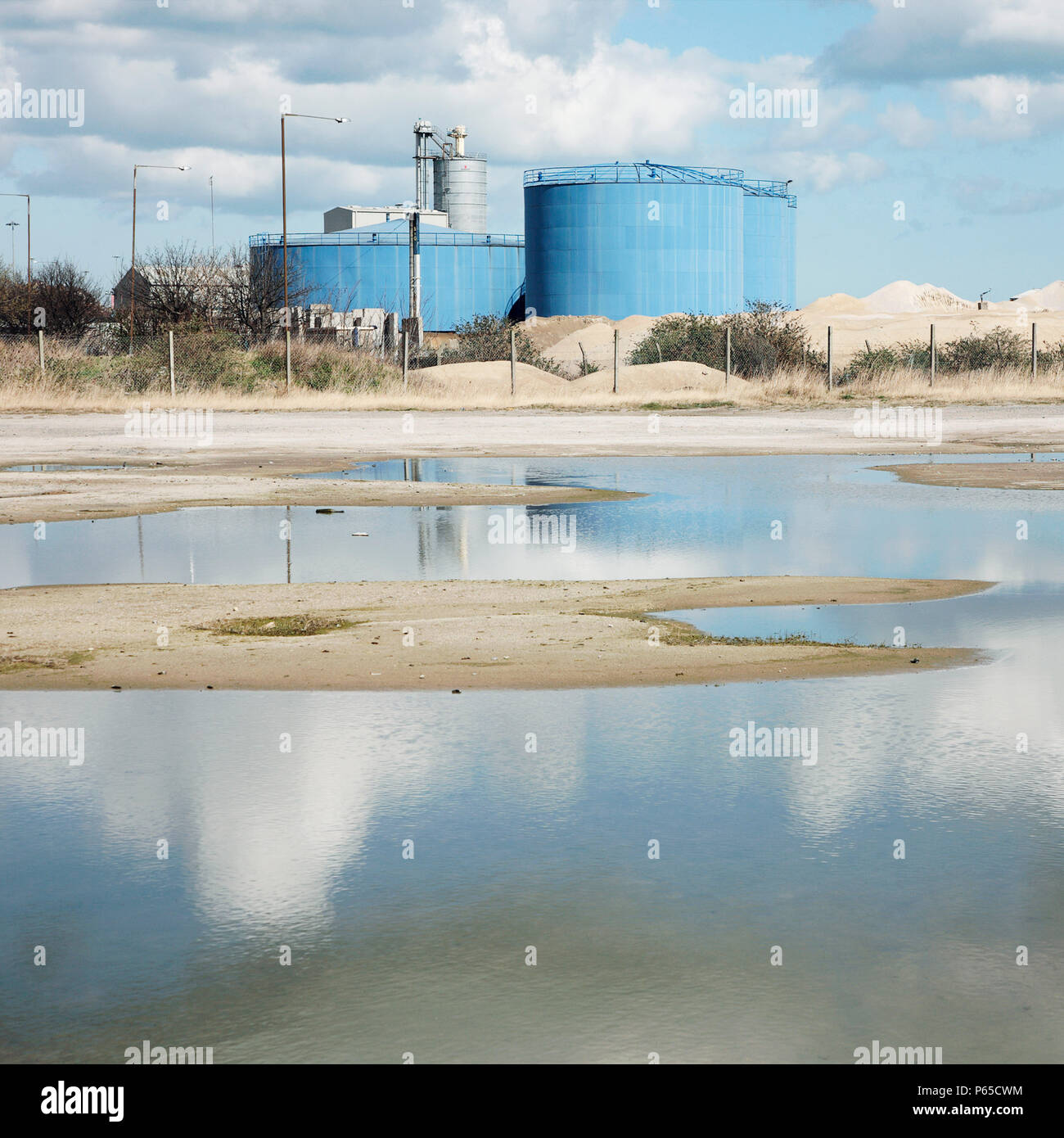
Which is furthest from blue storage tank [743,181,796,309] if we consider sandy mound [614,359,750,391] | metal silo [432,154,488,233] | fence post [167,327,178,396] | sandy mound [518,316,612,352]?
fence post [167,327,178,396]

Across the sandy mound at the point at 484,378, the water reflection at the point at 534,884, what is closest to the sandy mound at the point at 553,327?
the sandy mound at the point at 484,378

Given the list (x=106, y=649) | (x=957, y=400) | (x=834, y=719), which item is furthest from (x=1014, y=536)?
(x=957, y=400)

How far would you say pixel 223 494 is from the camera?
18766mm

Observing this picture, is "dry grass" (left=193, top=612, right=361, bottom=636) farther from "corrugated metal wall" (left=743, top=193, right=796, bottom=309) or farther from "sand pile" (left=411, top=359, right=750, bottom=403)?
"corrugated metal wall" (left=743, top=193, right=796, bottom=309)

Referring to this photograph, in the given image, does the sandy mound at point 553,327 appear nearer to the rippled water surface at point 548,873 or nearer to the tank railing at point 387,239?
the tank railing at point 387,239

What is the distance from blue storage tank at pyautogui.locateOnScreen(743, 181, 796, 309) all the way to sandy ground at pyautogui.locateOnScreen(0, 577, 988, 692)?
230ft

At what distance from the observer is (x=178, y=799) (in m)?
5.87

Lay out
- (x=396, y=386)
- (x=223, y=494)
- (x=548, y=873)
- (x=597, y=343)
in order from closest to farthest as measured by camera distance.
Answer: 1. (x=548, y=873)
2. (x=223, y=494)
3. (x=396, y=386)
4. (x=597, y=343)

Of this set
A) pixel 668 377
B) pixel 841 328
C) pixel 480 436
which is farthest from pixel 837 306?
pixel 480 436

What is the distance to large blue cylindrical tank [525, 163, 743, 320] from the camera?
242 feet

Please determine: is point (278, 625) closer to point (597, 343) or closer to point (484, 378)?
point (484, 378)

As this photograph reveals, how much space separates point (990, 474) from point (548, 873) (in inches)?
674
